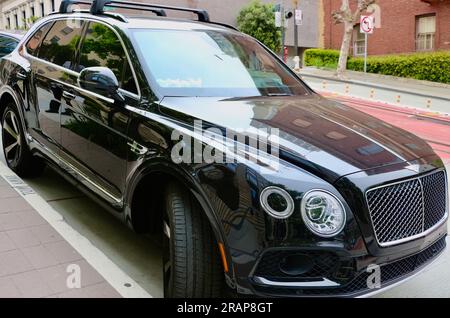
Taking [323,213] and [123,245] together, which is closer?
[323,213]

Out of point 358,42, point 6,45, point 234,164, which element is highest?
point 358,42

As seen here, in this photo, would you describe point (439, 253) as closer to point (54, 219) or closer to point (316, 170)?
point (316, 170)

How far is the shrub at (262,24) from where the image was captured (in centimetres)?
2952


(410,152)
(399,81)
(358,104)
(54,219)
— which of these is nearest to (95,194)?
(54,219)

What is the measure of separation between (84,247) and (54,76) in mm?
1584

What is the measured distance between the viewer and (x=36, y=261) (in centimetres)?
345

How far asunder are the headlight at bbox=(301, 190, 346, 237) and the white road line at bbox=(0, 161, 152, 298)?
4.43 feet

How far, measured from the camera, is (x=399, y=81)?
19.8 m

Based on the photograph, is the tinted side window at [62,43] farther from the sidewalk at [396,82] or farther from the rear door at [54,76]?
the sidewalk at [396,82]

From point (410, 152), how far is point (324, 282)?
102 centimetres

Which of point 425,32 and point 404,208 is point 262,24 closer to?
point 425,32

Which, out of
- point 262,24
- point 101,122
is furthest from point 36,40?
point 262,24

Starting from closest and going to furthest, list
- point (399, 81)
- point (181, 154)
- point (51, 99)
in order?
1. point (181, 154)
2. point (51, 99)
3. point (399, 81)

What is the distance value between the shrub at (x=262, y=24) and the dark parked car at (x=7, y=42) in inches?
872
